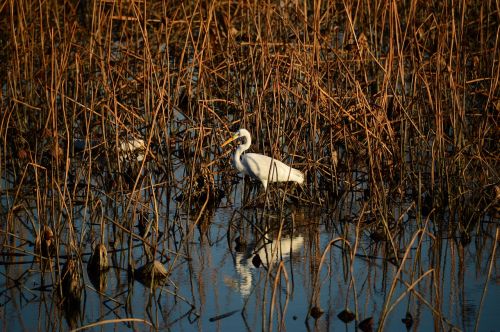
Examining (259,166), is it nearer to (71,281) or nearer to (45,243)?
(45,243)

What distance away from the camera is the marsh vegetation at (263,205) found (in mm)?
5180

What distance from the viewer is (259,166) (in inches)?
289

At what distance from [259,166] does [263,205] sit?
0.34 metres

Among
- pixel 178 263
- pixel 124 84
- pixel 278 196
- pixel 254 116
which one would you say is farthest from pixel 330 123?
pixel 124 84

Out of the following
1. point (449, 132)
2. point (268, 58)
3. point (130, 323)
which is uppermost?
point (268, 58)

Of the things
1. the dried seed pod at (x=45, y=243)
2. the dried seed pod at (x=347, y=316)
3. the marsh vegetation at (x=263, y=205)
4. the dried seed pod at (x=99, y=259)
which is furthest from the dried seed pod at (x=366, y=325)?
the dried seed pod at (x=45, y=243)

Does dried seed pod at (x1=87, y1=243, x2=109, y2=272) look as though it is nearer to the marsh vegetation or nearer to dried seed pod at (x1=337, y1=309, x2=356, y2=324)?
the marsh vegetation

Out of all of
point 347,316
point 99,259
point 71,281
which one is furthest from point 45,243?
point 347,316

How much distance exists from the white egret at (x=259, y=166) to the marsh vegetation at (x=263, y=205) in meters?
0.14

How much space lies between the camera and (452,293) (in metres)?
5.39

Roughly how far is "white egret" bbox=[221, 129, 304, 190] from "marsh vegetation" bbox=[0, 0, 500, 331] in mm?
138

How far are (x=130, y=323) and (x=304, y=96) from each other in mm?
3437

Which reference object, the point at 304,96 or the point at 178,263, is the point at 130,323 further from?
the point at 304,96

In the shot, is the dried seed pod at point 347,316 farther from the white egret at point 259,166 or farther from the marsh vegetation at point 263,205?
the white egret at point 259,166
